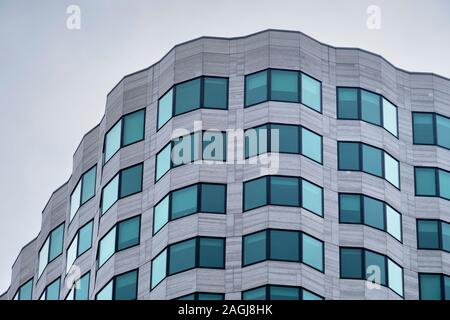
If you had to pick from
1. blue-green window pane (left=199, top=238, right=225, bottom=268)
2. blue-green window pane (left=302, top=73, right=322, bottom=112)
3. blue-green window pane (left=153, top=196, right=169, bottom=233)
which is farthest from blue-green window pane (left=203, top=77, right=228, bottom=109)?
blue-green window pane (left=199, top=238, right=225, bottom=268)

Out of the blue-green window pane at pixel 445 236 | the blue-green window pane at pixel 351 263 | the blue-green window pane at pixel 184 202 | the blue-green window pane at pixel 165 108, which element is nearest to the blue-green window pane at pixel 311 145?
the blue-green window pane at pixel 351 263

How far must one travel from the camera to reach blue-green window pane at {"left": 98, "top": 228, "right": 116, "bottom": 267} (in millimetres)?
72125

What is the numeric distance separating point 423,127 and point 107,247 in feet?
59.6

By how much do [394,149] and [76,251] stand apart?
1817 cm

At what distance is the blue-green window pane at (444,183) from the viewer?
7512cm

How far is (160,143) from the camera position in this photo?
238 ft

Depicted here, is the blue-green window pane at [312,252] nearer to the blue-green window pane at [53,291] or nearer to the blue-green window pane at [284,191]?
the blue-green window pane at [284,191]

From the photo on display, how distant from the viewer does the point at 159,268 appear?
68500 millimetres

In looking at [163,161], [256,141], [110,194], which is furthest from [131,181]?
[256,141]

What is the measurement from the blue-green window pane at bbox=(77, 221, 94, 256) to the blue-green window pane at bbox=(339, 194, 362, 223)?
46.9 feet

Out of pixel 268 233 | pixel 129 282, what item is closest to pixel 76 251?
pixel 129 282

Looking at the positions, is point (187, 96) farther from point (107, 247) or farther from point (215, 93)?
point (107, 247)

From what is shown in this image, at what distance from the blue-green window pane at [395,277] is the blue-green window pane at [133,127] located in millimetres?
14727

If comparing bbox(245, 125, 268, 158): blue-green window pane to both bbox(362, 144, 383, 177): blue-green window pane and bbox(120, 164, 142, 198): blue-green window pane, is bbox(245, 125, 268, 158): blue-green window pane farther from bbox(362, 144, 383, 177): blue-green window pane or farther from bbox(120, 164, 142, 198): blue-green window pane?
bbox(120, 164, 142, 198): blue-green window pane
